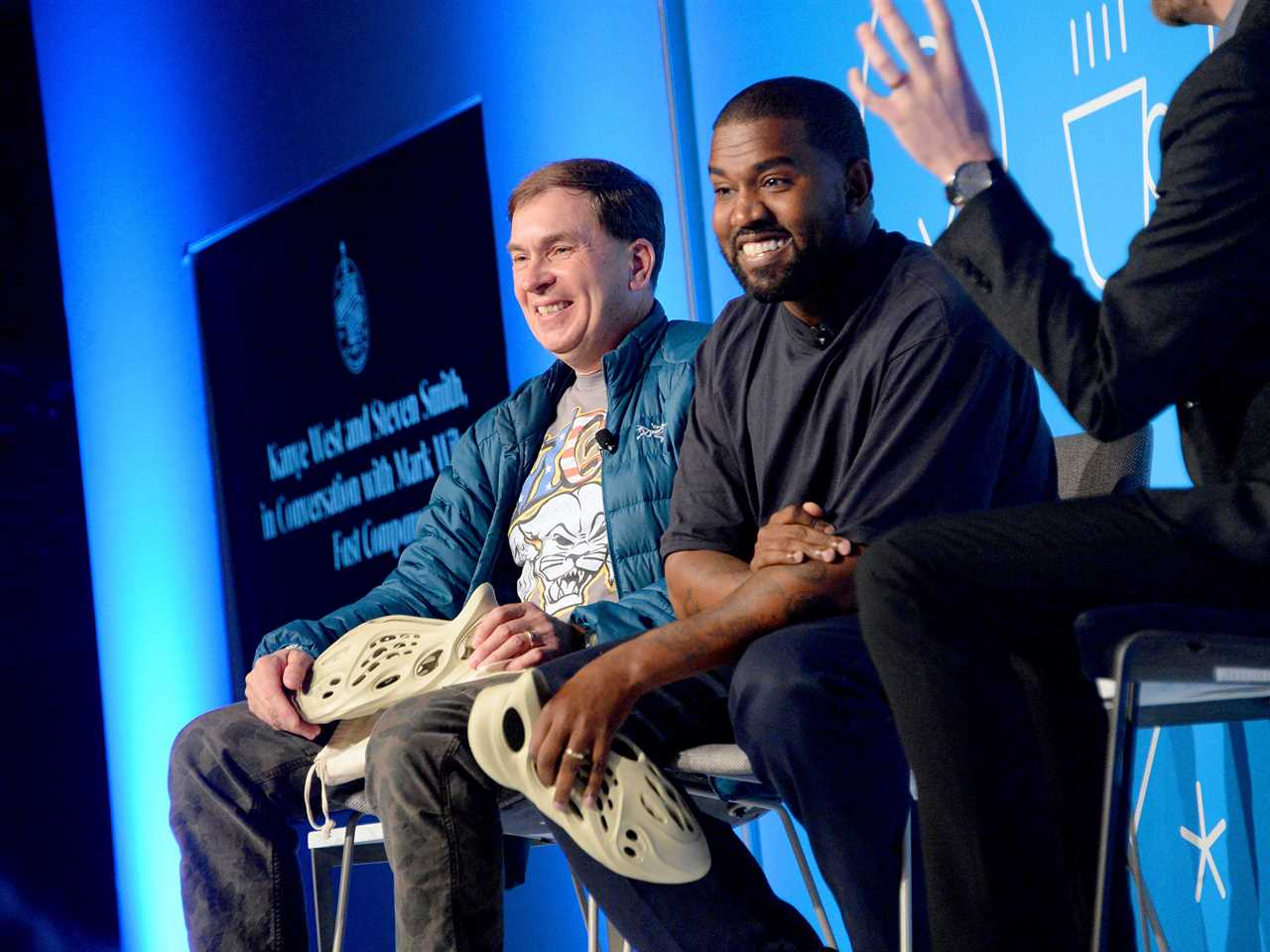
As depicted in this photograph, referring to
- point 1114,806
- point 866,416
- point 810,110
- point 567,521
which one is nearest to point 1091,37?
point 810,110

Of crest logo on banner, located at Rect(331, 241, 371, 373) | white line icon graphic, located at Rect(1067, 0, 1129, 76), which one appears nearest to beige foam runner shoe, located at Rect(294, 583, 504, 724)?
white line icon graphic, located at Rect(1067, 0, 1129, 76)

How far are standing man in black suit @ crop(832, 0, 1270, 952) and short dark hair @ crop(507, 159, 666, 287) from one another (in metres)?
1.41

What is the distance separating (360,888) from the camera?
436cm

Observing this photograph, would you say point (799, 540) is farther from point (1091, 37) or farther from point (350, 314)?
point (350, 314)

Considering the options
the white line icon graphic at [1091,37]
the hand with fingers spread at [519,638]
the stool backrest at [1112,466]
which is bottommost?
the hand with fingers spread at [519,638]

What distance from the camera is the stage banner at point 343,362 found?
13.4ft

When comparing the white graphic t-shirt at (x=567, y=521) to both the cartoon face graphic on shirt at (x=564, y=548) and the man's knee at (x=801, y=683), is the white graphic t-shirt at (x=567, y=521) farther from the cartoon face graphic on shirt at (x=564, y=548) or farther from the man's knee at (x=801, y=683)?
the man's knee at (x=801, y=683)

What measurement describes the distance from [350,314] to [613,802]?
293 centimetres

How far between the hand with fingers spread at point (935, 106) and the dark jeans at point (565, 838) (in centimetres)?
54

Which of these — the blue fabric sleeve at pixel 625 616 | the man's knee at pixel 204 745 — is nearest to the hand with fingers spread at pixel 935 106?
the blue fabric sleeve at pixel 625 616

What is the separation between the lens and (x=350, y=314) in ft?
14.6

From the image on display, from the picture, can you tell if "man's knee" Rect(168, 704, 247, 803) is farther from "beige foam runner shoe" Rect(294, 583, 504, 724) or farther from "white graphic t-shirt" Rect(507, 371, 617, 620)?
"white graphic t-shirt" Rect(507, 371, 617, 620)

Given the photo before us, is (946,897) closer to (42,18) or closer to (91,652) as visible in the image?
(91,652)

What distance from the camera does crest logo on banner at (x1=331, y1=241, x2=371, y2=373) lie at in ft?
14.5
